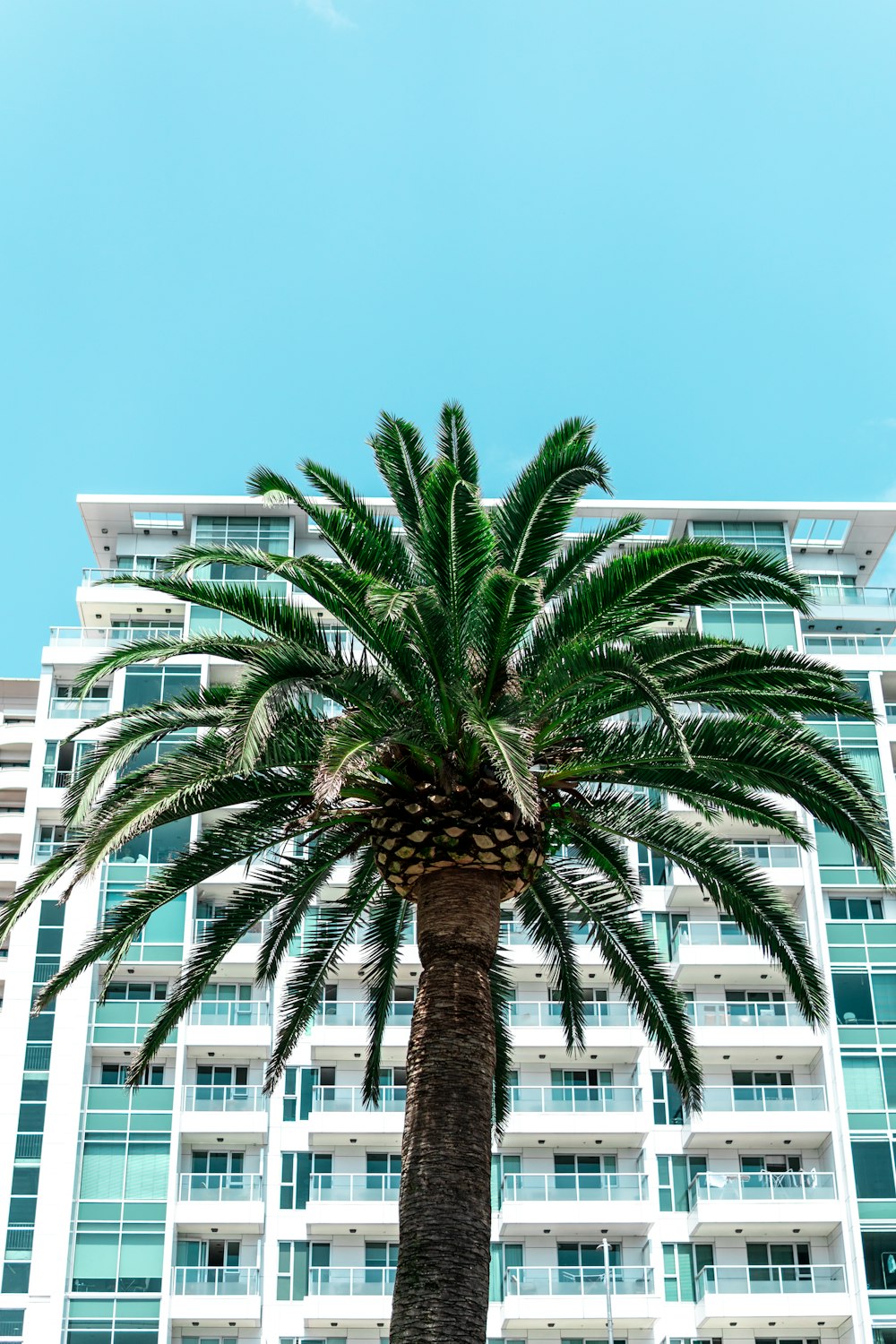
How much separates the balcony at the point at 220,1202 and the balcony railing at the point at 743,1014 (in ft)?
45.7

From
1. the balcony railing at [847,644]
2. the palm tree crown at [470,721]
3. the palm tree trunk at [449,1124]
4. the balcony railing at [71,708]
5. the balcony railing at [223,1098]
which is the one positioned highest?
the balcony railing at [847,644]

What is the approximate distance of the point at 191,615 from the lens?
61.1 m

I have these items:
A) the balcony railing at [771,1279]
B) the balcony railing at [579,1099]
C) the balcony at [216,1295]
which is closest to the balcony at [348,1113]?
the balcony railing at [579,1099]

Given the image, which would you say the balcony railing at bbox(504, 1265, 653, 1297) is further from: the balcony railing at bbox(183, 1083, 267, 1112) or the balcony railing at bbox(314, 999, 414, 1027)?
the balcony railing at bbox(183, 1083, 267, 1112)

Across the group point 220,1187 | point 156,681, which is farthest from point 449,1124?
point 156,681

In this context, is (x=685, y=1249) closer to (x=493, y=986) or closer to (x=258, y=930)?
(x=258, y=930)

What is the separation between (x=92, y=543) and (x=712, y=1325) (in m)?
33.8

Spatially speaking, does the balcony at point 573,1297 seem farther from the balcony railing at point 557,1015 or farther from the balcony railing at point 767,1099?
the balcony railing at point 557,1015

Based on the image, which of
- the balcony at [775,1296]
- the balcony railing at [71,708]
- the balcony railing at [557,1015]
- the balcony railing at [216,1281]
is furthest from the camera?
the balcony railing at [71,708]

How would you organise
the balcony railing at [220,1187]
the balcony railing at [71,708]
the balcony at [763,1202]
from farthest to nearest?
the balcony railing at [71,708]
the balcony railing at [220,1187]
the balcony at [763,1202]

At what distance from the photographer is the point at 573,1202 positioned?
51.8 meters

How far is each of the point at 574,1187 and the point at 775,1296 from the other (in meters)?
6.31

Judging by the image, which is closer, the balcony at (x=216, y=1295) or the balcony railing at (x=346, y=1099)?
the balcony at (x=216, y=1295)

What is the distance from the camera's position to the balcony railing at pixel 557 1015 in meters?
54.7
